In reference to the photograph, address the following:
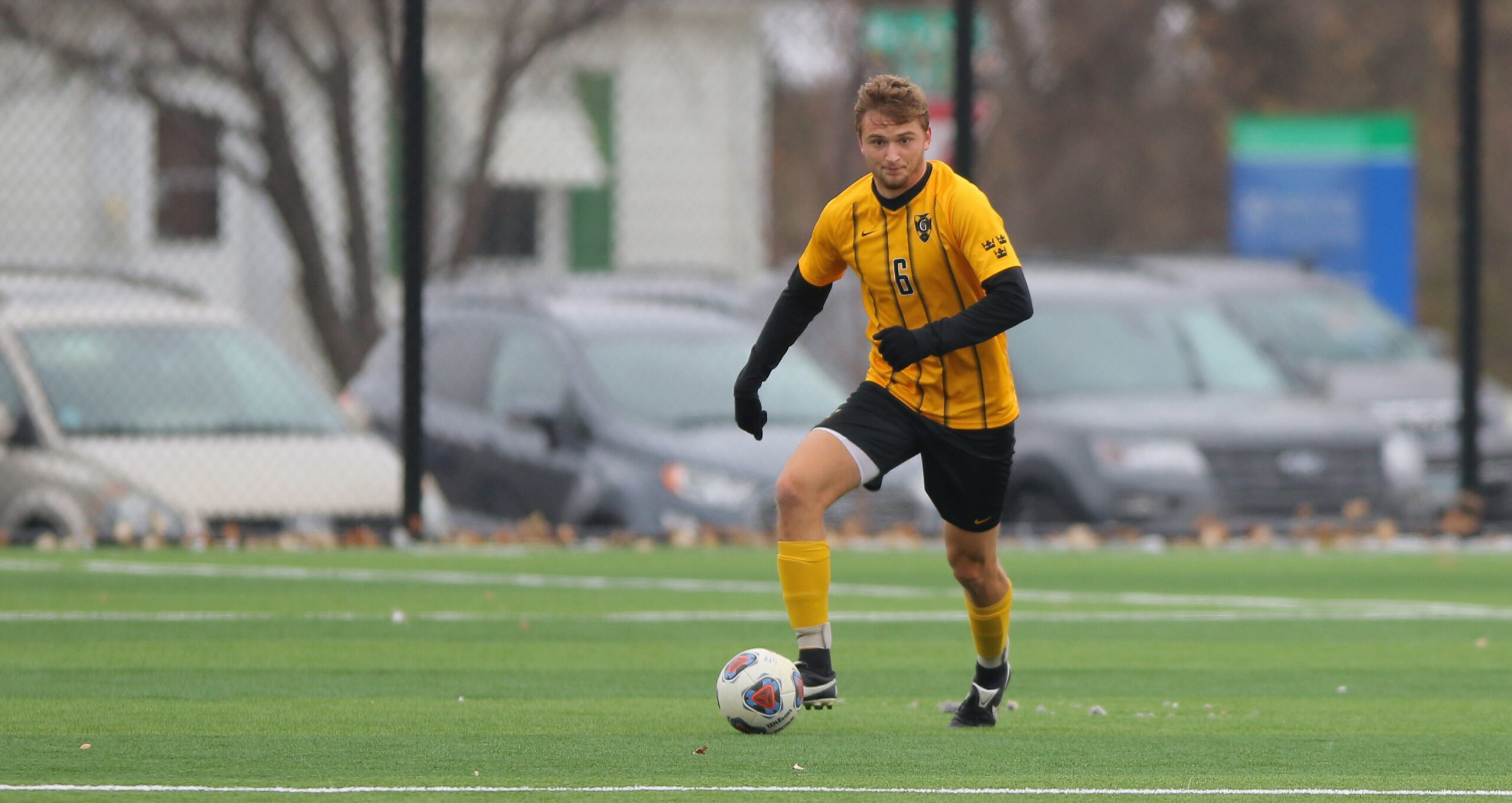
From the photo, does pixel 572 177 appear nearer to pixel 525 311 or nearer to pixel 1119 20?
pixel 525 311

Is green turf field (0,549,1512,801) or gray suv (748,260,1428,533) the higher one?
gray suv (748,260,1428,533)

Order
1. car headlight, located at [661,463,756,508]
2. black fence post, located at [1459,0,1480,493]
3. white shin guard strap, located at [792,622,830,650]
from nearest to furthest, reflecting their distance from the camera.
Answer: white shin guard strap, located at [792,622,830,650] → car headlight, located at [661,463,756,508] → black fence post, located at [1459,0,1480,493]

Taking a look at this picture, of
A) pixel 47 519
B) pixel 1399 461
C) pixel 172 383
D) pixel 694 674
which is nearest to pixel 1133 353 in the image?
pixel 1399 461

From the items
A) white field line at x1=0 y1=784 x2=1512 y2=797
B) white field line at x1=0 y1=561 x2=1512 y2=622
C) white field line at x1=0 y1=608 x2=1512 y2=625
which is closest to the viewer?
white field line at x1=0 y1=784 x2=1512 y2=797

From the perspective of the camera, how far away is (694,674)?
791 cm

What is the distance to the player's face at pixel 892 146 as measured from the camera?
6398mm

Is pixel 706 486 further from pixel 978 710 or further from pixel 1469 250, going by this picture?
pixel 978 710

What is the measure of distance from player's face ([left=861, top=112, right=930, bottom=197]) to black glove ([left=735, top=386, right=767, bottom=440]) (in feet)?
2.46

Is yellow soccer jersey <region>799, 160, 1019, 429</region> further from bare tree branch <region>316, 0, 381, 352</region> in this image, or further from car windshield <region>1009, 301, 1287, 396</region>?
bare tree branch <region>316, 0, 381, 352</region>

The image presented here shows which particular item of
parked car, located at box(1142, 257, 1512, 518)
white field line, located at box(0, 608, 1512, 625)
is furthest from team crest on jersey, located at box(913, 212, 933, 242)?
parked car, located at box(1142, 257, 1512, 518)

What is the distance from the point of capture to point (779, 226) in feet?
51.4

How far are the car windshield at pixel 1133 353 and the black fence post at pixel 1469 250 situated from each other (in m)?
1.31

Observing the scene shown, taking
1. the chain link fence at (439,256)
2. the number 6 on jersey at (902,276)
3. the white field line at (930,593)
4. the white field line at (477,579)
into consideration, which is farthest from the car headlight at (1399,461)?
the number 6 on jersey at (902,276)

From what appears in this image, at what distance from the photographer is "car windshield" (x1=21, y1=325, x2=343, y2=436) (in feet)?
40.6
